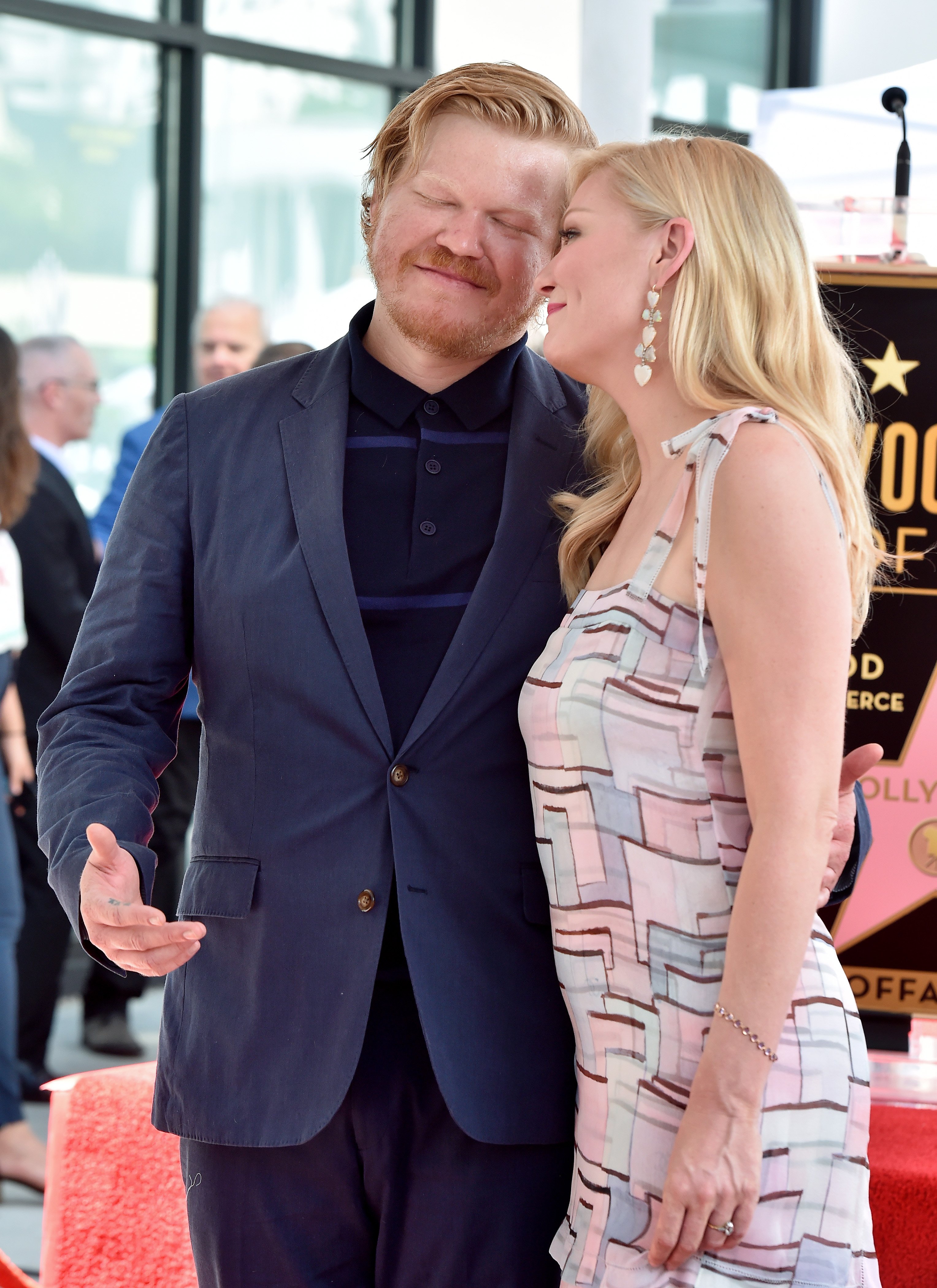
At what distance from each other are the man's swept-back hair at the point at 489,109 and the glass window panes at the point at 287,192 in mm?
3902

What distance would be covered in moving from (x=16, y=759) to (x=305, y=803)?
236 centimetres

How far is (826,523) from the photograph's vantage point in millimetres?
1183

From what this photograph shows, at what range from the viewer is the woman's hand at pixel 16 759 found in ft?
11.5

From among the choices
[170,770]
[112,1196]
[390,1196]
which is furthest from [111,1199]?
[170,770]

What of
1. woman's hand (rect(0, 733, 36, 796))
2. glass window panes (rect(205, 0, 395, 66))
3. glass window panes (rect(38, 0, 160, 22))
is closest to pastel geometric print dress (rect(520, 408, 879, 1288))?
woman's hand (rect(0, 733, 36, 796))

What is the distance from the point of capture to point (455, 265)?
150 cm

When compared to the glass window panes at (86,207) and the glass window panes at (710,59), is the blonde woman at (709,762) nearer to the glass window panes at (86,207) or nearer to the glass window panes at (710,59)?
the glass window panes at (86,207)

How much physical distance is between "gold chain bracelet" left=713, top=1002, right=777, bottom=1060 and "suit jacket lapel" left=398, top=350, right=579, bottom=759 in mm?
384

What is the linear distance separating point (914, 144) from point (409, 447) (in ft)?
3.46

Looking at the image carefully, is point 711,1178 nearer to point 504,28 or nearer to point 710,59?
point 504,28

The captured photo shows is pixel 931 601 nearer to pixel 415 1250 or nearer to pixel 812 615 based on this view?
pixel 812 615

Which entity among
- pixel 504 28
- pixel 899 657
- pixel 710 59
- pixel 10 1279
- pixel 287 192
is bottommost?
pixel 10 1279

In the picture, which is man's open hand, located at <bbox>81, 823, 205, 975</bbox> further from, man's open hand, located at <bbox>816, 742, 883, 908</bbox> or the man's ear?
the man's ear

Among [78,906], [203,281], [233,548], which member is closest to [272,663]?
[233,548]
